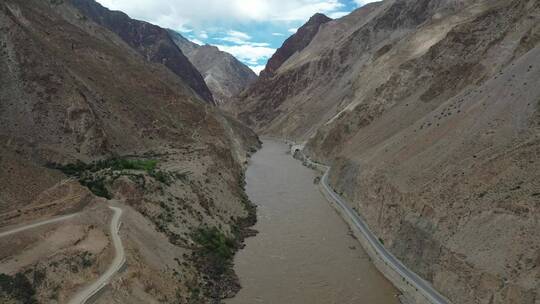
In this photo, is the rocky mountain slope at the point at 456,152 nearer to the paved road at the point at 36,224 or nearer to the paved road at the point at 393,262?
the paved road at the point at 393,262

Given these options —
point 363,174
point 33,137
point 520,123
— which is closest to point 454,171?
point 520,123

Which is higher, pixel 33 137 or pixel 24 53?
pixel 24 53

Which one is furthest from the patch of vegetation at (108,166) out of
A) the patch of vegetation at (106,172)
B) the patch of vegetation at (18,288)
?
the patch of vegetation at (18,288)

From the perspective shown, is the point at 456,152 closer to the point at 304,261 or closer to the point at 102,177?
the point at 304,261


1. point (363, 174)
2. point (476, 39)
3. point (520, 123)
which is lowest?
point (363, 174)

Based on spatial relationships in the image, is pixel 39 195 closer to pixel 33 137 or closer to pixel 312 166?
pixel 33 137

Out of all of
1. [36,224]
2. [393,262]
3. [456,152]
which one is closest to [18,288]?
[36,224]
